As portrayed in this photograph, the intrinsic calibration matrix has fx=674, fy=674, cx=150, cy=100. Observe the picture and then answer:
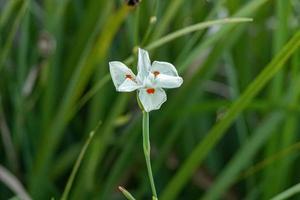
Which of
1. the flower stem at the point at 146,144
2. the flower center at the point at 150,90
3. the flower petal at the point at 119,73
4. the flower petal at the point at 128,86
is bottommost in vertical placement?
the flower stem at the point at 146,144

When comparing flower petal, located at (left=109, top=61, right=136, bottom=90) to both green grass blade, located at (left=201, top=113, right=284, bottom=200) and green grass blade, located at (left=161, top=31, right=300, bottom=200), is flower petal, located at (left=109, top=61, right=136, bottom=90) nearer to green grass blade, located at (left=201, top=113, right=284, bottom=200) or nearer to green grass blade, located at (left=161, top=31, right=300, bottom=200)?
green grass blade, located at (left=161, top=31, right=300, bottom=200)

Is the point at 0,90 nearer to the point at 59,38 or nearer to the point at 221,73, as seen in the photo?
the point at 59,38

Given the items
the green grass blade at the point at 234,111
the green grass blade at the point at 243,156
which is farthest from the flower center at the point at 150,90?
the green grass blade at the point at 243,156

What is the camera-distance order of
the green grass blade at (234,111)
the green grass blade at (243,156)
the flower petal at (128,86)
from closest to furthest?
the flower petal at (128,86)
the green grass blade at (234,111)
the green grass blade at (243,156)

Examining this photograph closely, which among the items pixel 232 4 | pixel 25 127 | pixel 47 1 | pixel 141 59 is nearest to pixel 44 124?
pixel 25 127

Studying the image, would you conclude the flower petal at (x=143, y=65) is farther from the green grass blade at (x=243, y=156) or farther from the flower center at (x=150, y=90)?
the green grass blade at (x=243, y=156)

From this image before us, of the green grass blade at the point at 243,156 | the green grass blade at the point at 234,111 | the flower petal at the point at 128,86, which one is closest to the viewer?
the flower petal at the point at 128,86

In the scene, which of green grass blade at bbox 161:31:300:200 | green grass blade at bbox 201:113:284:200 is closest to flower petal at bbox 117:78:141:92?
green grass blade at bbox 161:31:300:200

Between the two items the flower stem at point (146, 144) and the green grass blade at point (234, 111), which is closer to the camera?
the flower stem at point (146, 144)
